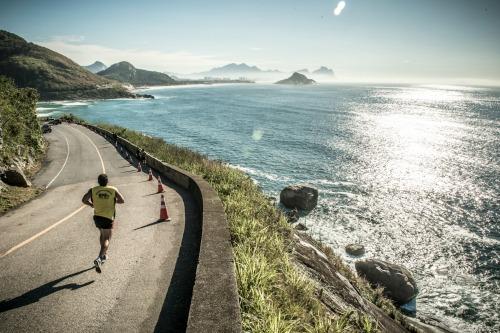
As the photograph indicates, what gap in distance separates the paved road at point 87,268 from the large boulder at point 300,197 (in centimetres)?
1249

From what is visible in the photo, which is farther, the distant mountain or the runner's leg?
the distant mountain

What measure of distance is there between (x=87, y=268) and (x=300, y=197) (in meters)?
19.0

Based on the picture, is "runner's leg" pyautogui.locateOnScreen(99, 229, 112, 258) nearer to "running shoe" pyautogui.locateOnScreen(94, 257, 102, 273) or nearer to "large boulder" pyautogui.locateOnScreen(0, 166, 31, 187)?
"running shoe" pyautogui.locateOnScreen(94, 257, 102, 273)

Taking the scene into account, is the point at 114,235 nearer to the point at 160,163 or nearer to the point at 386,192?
the point at 160,163

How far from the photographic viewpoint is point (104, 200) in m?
7.05

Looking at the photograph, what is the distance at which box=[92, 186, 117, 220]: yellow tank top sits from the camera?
7039mm

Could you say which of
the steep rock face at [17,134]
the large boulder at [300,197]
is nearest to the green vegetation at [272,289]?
the steep rock face at [17,134]

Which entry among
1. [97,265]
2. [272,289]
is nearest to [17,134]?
[97,265]

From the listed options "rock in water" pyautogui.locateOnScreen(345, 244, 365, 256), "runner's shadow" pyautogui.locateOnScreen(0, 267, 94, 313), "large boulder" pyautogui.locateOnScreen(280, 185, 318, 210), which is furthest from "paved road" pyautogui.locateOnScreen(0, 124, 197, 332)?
"large boulder" pyautogui.locateOnScreen(280, 185, 318, 210)

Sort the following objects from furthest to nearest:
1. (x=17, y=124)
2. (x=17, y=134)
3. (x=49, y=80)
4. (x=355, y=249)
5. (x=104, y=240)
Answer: (x=49, y=80), (x=17, y=124), (x=17, y=134), (x=355, y=249), (x=104, y=240)

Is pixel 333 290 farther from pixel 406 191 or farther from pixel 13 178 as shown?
pixel 406 191

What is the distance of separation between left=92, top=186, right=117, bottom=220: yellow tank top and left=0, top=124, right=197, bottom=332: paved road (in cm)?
129

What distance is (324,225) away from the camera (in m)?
22.3

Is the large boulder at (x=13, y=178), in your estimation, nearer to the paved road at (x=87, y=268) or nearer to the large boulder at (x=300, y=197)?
the paved road at (x=87, y=268)
